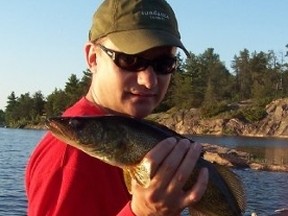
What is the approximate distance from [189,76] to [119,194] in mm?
120322

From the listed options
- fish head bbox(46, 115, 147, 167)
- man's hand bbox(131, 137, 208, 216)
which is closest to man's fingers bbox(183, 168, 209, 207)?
man's hand bbox(131, 137, 208, 216)

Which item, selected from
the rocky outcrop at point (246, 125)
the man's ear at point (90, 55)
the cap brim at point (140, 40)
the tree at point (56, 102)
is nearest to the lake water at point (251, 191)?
the man's ear at point (90, 55)

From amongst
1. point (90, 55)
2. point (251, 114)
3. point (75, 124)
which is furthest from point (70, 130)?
point (251, 114)

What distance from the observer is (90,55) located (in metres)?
3.72

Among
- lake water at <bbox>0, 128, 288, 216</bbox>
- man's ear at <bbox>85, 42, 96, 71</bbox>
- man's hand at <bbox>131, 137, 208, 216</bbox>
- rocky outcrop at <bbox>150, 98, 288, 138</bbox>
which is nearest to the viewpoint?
man's hand at <bbox>131, 137, 208, 216</bbox>

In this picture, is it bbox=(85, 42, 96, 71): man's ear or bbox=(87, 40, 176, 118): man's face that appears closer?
bbox=(87, 40, 176, 118): man's face

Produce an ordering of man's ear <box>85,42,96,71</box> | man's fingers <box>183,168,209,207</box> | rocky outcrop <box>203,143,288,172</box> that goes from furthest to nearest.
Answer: rocky outcrop <box>203,143,288,172</box> < man's ear <box>85,42,96,71</box> < man's fingers <box>183,168,209,207</box>

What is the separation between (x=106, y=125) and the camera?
10.0 ft

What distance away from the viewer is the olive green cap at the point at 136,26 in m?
3.35

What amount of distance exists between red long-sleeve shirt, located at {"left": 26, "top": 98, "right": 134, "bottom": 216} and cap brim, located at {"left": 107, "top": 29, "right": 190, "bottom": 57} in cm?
72

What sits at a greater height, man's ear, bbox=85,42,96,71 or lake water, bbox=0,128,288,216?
man's ear, bbox=85,42,96,71

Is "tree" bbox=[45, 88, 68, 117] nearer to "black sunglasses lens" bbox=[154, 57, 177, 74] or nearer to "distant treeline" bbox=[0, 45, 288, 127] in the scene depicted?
"distant treeline" bbox=[0, 45, 288, 127]

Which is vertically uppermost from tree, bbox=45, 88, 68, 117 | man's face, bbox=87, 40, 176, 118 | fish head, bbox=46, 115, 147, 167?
man's face, bbox=87, 40, 176, 118

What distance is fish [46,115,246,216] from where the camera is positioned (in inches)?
114
